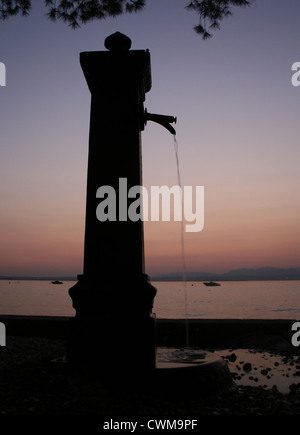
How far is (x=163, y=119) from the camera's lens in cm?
658

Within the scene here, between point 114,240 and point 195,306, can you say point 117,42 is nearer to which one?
point 114,240

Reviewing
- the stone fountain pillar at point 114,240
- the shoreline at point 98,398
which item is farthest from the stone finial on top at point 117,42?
the shoreline at point 98,398

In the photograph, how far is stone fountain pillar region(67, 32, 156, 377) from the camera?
520cm

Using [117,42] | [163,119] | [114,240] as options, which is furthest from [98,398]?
[117,42]

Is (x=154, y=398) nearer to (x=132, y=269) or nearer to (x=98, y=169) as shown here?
(x=132, y=269)

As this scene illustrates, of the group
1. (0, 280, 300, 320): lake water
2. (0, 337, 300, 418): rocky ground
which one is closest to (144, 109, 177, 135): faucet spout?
(0, 337, 300, 418): rocky ground

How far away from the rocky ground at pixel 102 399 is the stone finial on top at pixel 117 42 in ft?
14.5

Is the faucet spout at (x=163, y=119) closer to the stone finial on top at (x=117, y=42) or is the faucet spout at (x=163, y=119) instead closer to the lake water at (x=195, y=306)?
the stone finial on top at (x=117, y=42)

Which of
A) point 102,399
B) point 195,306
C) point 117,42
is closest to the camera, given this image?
point 102,399

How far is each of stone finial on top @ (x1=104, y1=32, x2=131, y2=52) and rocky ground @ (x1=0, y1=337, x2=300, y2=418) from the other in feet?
14.5

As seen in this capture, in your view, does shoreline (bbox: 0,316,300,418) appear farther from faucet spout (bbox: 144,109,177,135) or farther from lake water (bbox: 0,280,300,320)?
lake water (bbox: 0,280,300,320)

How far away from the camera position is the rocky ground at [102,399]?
426 cm

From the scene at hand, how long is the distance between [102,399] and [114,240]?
6.48 ft
